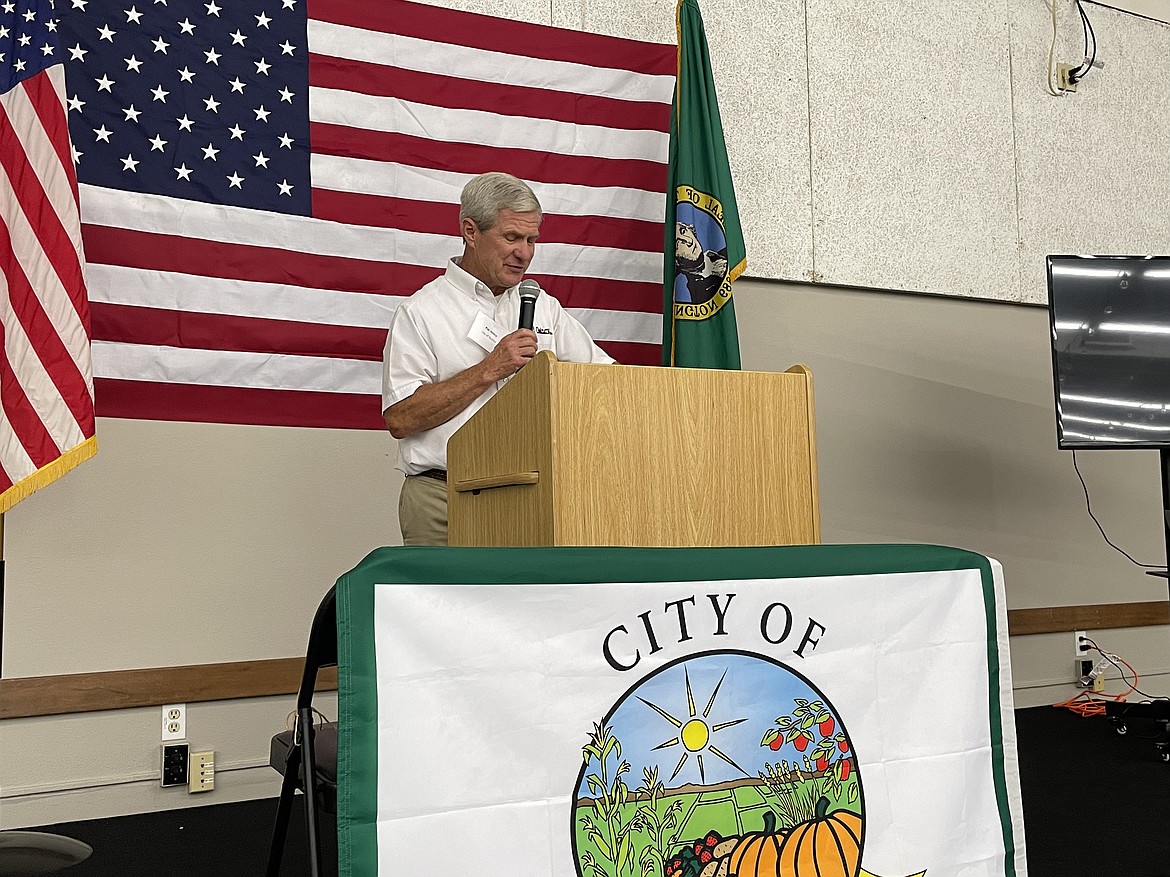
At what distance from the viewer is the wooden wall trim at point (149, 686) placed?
303 cm

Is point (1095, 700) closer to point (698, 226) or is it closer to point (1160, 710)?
point (1160, 710)

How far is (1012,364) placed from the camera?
502cm

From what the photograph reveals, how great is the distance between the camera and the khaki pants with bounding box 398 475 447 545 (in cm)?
269

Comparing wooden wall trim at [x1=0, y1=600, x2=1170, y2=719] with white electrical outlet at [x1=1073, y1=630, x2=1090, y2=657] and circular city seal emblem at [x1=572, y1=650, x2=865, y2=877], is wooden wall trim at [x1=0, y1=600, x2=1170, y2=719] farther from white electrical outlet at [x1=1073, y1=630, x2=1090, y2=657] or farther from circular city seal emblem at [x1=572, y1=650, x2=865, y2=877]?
white electrical outlet at [x1=1073, y1=630, x2=1090, y2=657]

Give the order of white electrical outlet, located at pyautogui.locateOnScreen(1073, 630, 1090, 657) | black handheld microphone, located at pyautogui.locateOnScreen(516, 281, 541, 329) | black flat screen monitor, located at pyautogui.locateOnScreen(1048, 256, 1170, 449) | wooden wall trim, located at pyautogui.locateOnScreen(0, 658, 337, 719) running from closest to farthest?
1. black handheld microphone, located at pyautogui.locateOnScreen(516, 281, 541, 329)
2. wooden wall trim, located at pyautogui.locateOnScreen(0, 658, 337, 719)
3. black flat screen monitor, located at pyautogui.locateOnScreen(1048, 256, 1170, 449)
4. white electrical outlet, located at pyautogui.locateOnScreen(1073, 630, 1090, 657)

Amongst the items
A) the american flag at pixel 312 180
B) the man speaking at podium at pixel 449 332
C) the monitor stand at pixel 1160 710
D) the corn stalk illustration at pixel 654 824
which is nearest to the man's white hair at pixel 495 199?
the man speaking at podium at pixel 449 332

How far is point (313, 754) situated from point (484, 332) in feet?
4.11

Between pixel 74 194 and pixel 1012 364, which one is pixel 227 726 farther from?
pixel 1012 364

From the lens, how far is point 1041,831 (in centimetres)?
288

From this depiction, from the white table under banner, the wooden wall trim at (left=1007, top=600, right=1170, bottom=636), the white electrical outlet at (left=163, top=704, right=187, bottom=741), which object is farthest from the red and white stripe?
the wooden wall trim at (left=1007, top=600, right=1170, bottom=636)

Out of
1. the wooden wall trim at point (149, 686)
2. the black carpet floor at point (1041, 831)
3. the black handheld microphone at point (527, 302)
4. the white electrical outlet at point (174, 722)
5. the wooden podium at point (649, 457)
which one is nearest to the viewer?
the wooden podium at point (649, 457)

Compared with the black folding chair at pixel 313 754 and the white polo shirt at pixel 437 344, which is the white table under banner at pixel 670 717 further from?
the white polo shirt at pixel 437 344

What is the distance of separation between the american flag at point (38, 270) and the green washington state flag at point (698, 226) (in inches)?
73.9

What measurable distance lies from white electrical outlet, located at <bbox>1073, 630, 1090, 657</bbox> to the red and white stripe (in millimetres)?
4247
